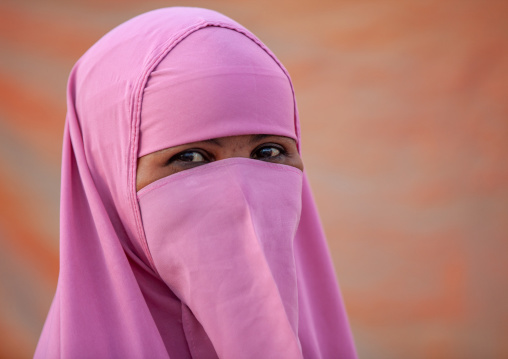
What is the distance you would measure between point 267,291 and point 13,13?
2.10m

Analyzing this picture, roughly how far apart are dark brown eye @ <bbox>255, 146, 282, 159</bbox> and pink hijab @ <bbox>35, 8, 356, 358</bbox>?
49 mm

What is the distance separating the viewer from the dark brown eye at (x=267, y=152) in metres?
1.54

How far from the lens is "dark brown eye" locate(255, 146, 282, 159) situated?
1.54 m

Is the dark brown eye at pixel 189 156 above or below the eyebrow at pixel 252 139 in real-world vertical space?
below

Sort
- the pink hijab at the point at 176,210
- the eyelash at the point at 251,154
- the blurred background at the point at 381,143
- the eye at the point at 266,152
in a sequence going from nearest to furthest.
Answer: the pink hijab at the point at 176,210 < the eyelash at the point at 251,154 < the eye at the point at 266,152 < the blurred background at the point at 381,143

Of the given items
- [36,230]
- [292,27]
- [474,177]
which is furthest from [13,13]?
[474,177]

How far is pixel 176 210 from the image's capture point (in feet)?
4.45

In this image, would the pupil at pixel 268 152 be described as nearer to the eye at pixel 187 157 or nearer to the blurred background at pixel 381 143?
the eye at pixel 187 157

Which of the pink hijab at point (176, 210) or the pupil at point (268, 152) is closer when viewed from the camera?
the pink hijab at point (176, 210)

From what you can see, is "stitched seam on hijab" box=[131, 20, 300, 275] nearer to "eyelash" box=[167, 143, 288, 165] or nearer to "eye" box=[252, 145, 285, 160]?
"eyelash" box=[167, 143, 288, 165]

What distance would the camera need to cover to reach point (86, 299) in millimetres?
1439

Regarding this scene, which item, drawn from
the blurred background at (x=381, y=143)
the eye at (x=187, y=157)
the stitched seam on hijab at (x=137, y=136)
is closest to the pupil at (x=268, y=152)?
the eye at (x=187, y=157)

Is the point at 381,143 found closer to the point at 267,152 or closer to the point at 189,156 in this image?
the point at 267,152

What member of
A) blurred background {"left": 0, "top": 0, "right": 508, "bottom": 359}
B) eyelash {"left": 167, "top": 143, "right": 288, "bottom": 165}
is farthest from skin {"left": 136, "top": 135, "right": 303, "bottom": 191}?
blurred background {"left": 0, "top": 0, "right": 508, "bottom": 359}
